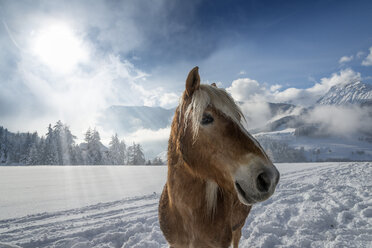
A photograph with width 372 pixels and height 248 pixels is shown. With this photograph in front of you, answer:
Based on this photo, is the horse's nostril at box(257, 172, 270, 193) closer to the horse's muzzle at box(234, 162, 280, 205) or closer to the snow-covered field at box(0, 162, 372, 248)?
the horse's muzzle at box(234, 162, 280, 205)

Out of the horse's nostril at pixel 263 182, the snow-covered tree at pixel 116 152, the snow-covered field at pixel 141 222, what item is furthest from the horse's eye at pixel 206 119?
the snow-covered tree at pixel 116 152

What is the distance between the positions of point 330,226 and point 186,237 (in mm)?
4212

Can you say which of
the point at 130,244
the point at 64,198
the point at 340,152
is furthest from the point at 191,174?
the point at 340,152

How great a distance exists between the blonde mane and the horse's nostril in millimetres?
596

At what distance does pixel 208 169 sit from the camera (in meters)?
1.98

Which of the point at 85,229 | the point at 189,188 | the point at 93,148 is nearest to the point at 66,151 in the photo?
the point at 93,148

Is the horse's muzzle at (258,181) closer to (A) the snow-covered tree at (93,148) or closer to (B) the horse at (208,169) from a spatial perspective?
(B) the horse at (208,169)

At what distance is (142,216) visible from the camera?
17.5 ft

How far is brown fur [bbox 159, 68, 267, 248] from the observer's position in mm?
1841

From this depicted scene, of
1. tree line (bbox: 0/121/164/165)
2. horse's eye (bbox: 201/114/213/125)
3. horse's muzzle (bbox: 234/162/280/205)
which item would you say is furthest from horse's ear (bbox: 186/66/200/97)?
tree line (bbox: 0/121/164/165)

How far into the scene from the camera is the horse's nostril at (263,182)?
1.59 m

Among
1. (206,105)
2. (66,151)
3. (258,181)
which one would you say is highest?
(66,151)

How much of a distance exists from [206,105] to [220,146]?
49 cm

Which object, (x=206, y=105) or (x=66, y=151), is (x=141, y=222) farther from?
(x=66, y=151)
